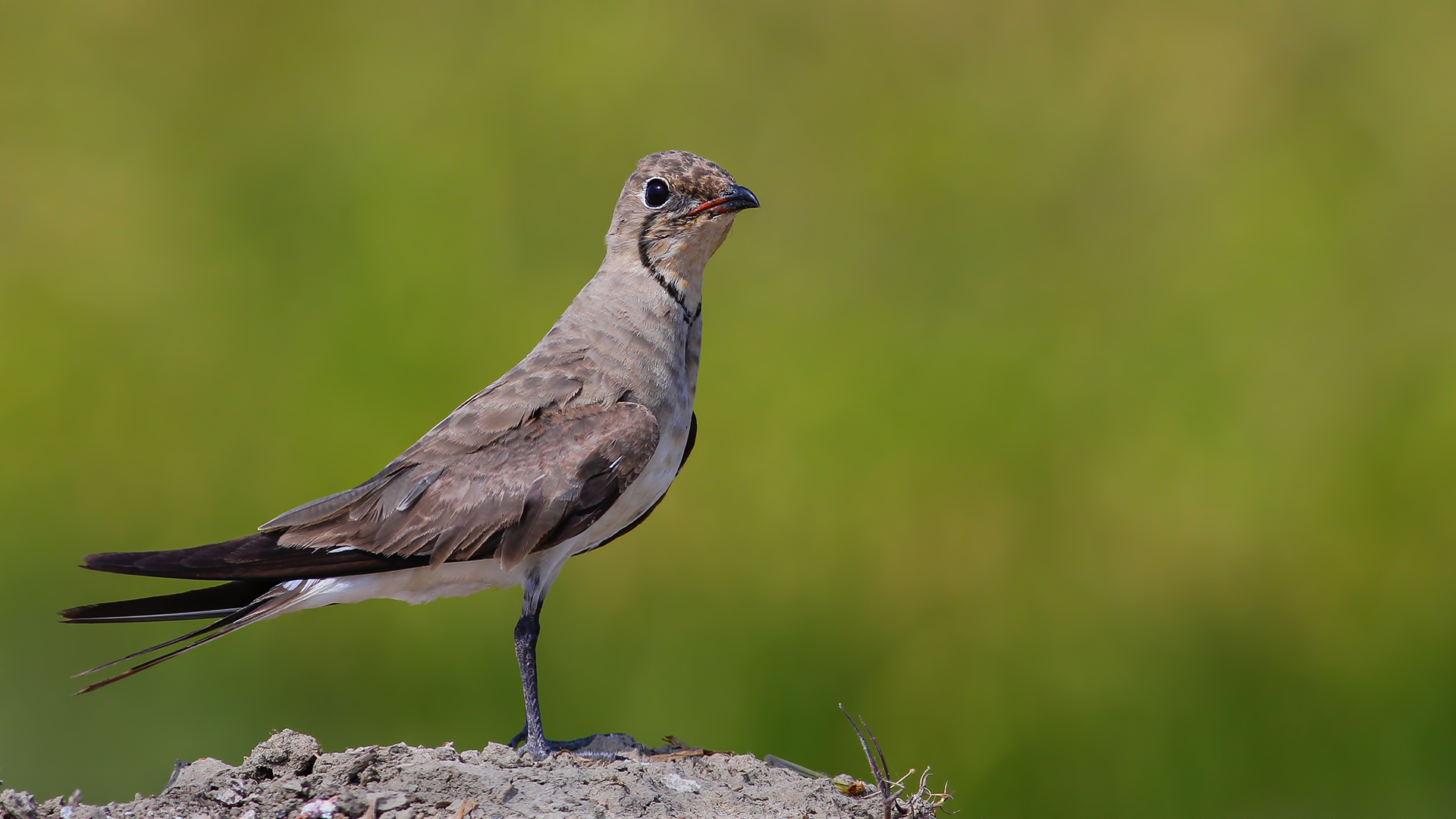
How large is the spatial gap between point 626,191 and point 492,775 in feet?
11.6

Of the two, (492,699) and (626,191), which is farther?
(492,699)

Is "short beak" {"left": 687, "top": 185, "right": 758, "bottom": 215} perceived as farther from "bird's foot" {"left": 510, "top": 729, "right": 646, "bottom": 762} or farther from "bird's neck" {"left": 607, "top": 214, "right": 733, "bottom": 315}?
"bird's foot" {"left": 510, "top": 729, "right": 646, "bottom": 762}

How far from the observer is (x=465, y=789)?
17.0ft

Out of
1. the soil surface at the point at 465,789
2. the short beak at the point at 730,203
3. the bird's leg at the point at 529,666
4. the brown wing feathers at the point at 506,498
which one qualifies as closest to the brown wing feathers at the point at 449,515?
the brown wing feathers at the point at 506,498

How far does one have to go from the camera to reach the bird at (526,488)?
6.09m

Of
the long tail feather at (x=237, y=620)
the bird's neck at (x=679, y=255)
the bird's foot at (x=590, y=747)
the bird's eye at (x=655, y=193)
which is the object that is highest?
the bird's eye at (x=655, y=193)

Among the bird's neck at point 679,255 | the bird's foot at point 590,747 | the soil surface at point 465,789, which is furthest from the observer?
the bird's neck at point 679,255

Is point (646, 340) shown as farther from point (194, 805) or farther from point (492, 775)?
point (194, 805)

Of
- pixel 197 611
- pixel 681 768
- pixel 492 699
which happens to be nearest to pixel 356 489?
pixel 197 611

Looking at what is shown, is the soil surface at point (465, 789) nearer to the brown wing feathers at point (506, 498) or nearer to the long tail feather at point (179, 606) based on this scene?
the long tail feather at point (179, 606)

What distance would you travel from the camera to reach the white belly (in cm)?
622

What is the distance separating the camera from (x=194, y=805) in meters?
5.04

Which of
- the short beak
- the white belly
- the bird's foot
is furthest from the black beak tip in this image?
the bird's foot

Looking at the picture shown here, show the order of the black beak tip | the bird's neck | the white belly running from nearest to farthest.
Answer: the white belly, the black beak tip, the bird's neck
